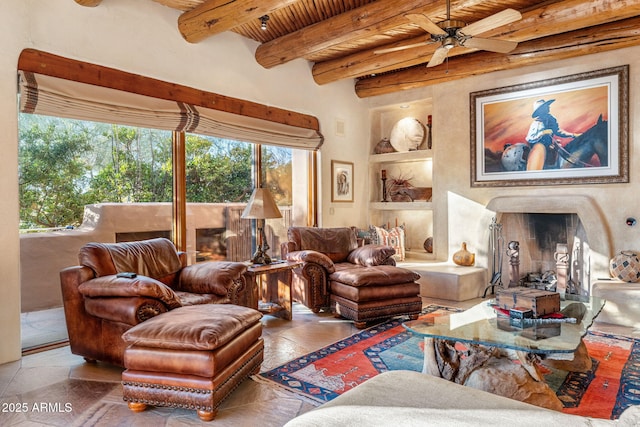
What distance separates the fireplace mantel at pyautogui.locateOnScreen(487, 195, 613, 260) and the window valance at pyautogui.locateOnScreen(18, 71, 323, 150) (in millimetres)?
2921

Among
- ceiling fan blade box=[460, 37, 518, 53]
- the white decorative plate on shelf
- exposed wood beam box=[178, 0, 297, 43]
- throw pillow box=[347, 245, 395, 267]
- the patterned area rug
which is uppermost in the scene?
exposed wood beam box=[178, 0, 297, 43]

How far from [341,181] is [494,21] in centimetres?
354

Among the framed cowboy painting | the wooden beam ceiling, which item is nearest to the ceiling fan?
the wooden beam ceiling

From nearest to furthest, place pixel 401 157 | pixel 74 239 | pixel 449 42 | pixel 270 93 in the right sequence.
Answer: pixel 449 42 < pixel 74 239 < pixel 270 93 < pixel 401 157

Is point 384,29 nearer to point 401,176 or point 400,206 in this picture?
point 400,206

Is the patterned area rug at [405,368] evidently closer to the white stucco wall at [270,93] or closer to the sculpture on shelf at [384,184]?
the white stucco wall at [270,93]

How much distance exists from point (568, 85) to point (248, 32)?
3.70m

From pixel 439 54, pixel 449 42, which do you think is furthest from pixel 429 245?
pixel 449 42

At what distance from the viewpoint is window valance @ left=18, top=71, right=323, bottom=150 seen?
3.26 meters

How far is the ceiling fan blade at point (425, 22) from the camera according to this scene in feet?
9.40

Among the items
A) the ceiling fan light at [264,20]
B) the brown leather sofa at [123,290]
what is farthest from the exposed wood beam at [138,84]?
the brown leather sofa at [123,290]

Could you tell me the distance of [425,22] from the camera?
2.97 metres

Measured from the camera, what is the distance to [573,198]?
15.7 feet

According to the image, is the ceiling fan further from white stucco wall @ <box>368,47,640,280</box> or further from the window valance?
the window valance
